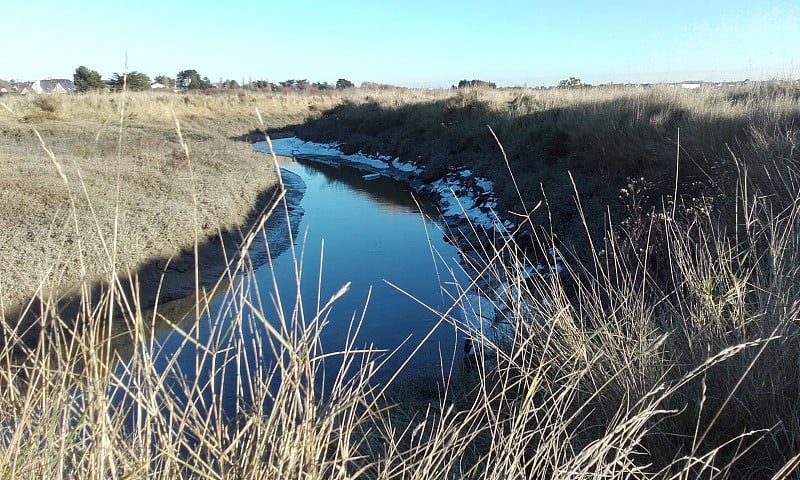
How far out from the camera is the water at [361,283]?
4727 millimetres

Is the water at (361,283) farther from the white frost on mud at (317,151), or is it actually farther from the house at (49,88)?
the house at (49,88)

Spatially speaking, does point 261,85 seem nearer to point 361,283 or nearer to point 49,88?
point 49,88

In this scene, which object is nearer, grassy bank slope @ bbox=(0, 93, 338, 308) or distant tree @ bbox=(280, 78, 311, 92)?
grassy bank slope @ bbox=(0, 93, 338, 308)

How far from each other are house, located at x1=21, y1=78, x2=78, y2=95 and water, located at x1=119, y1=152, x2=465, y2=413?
11014 millimetres

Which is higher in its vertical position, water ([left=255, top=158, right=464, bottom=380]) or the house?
the house

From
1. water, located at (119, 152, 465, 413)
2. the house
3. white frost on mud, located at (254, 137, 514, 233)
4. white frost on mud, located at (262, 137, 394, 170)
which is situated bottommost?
water, located at (119, 152, 465, 413)

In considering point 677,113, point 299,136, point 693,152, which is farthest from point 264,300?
point 299,136

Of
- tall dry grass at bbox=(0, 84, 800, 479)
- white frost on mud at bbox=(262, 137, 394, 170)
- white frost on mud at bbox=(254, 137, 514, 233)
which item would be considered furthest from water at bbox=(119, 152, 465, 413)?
white frost on mud at bbox=(262, 137, 394, 170)

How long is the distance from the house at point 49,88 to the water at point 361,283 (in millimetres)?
11014

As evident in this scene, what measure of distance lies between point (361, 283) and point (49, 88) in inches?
1274

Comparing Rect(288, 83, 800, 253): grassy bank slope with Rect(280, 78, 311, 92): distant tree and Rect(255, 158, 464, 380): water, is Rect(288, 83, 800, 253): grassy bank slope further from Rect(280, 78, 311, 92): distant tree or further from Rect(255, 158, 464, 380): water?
Rect(280, 78, 311, 92): distant tree

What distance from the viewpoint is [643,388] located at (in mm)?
2207


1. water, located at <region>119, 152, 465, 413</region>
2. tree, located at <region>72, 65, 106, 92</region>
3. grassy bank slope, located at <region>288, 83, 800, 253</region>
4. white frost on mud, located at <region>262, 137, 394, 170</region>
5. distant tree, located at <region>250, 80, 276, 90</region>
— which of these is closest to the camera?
water, located at <region>119, 152, 465, 413</region>

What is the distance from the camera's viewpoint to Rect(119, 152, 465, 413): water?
15.5 feet
